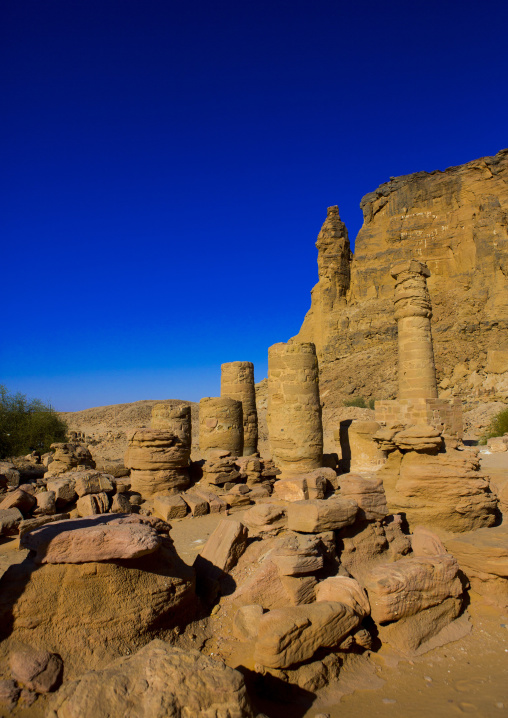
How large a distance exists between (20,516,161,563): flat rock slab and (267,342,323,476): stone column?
7.13m

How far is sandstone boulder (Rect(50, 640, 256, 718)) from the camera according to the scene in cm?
276

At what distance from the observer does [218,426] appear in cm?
1251

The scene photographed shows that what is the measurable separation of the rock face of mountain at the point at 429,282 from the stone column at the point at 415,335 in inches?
637

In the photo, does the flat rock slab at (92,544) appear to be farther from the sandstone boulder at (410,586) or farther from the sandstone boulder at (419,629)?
the sandstone boulder at (419,629)

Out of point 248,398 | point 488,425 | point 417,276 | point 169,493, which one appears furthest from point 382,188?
point 169,493

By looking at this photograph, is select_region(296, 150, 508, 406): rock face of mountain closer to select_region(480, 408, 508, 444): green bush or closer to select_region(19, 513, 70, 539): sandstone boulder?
select_region(480, 408, 508, 444): green bush

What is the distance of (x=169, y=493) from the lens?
997cm

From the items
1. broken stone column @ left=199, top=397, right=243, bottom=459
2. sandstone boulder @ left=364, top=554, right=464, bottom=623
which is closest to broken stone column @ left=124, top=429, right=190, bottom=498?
broken stone column @ left=199, top=397, right=243, bottom=459

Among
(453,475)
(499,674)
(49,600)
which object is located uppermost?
(453,475)

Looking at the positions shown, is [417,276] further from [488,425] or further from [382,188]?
[382,188]

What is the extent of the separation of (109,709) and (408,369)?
14338 mm

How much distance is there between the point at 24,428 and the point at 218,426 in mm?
12553

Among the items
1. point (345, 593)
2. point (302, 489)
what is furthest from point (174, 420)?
point (345, 593)

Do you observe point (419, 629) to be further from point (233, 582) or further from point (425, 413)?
point (425, 413)
